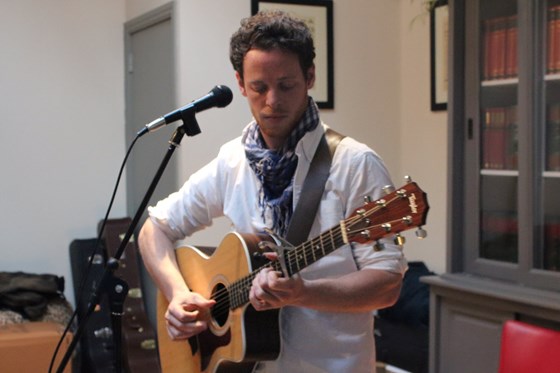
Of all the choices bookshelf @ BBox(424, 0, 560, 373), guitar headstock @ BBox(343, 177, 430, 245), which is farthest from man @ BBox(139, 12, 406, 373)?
bookshelf @ BBox(424, 0, 560, 373)

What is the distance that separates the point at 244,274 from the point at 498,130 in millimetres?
1486

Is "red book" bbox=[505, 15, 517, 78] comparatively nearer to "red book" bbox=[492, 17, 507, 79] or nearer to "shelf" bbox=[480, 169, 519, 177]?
"red book" bbox=[492, 17, 507, 79]

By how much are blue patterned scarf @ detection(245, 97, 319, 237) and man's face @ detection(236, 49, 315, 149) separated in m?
0.02

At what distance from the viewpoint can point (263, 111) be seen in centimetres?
164

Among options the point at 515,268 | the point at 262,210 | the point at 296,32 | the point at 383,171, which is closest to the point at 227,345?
the point at 262,210

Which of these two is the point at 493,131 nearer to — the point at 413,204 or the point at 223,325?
the point at 223,325

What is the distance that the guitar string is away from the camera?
55.4 inches

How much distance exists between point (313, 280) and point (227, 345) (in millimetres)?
325

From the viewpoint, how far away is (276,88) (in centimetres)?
161

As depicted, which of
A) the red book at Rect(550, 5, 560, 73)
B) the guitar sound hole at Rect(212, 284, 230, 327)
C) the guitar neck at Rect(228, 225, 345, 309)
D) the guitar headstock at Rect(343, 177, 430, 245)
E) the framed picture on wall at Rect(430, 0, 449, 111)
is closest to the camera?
the guitar headstock at Rect(343, 177, 430, 245)

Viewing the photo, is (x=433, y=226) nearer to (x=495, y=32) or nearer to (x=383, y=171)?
(x=495, y=32)

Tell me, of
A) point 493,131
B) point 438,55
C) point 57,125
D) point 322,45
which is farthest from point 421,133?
point 57,125

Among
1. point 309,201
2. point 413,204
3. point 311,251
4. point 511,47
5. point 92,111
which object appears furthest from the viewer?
point 92,111

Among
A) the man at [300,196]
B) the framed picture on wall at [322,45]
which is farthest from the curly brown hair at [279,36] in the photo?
the framed picture on wall at [322,45]
